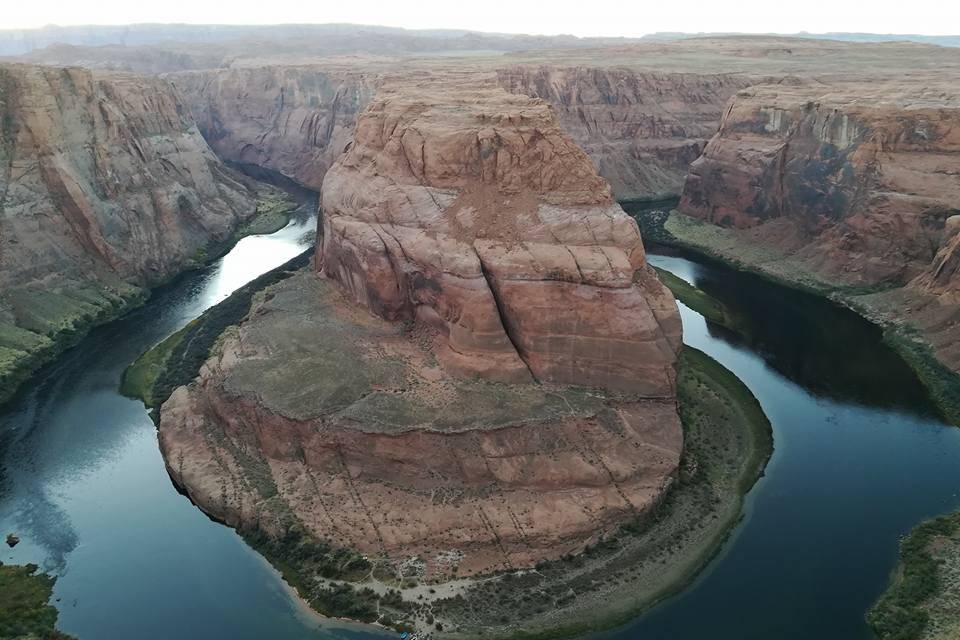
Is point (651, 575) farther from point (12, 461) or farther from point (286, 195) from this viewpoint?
point (286, 195)

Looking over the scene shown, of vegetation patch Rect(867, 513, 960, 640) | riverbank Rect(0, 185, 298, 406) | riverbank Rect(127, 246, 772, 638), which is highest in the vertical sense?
vegetation patch Rect(867, 513, 960, 640)

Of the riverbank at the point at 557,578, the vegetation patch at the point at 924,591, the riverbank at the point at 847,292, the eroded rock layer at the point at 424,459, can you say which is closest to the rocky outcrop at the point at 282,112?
the riverbank at the point at 847,292

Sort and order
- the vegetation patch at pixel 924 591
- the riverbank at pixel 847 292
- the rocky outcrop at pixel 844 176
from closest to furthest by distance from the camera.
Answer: the vegetation patch at pixel 924 591
the riverbank at pixel 847 292
the rocky outcrop at pixel 844 176

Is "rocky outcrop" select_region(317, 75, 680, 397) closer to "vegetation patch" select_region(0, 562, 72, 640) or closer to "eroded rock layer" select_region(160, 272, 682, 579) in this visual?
"eroded rock layer" select_region(160, 272, 682, 579)

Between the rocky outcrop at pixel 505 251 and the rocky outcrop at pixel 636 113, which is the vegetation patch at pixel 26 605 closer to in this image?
the rocky outcrop at pixel 505 251

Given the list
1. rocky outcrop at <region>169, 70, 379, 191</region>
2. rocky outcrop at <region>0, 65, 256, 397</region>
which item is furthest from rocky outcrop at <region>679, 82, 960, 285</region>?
rocky outcrop at <region>0, 65, 256, 397</region>

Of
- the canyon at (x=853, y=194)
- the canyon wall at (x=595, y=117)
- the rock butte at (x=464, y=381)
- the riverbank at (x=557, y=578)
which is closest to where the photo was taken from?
the riverbank at (x=557, y=578)

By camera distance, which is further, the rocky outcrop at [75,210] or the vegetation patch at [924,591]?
the rocky outcrop at [75,210]
